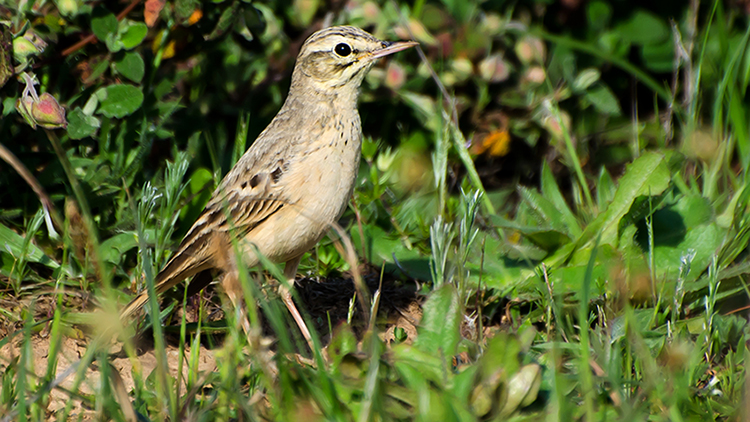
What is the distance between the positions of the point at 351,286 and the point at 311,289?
24 cm

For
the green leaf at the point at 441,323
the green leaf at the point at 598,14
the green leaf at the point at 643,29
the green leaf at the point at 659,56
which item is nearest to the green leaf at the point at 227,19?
the green leaf at the point at 441,323

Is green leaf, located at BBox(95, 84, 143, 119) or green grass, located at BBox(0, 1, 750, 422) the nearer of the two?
green grass, located at BBox(0, 1, 750, 422)

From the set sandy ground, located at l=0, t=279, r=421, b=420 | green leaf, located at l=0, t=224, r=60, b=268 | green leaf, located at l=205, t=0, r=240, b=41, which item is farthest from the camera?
green leaf, located at l=205, t=0, r=240, b=41

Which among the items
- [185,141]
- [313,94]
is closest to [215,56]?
[185,141]

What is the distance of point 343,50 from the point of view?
4250 mm

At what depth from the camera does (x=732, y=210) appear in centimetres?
462

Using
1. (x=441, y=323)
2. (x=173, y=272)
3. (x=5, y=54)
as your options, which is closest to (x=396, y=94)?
(x=173, y=272)

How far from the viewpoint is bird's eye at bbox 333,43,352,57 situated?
4.24 metres

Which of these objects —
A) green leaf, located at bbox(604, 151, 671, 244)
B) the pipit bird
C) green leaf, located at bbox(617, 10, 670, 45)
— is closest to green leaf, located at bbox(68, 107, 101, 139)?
the pipit bird

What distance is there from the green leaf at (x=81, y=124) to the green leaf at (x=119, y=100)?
9 centimetres

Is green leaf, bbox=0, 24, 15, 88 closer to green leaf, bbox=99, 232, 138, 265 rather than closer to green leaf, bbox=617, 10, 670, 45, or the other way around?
green leaf, bbox=99, 232, 138, 265

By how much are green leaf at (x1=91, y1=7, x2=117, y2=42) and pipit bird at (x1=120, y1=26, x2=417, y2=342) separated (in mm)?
1046

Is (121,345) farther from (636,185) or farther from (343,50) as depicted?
(636,185)

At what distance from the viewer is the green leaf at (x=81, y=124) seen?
14.2 ft
